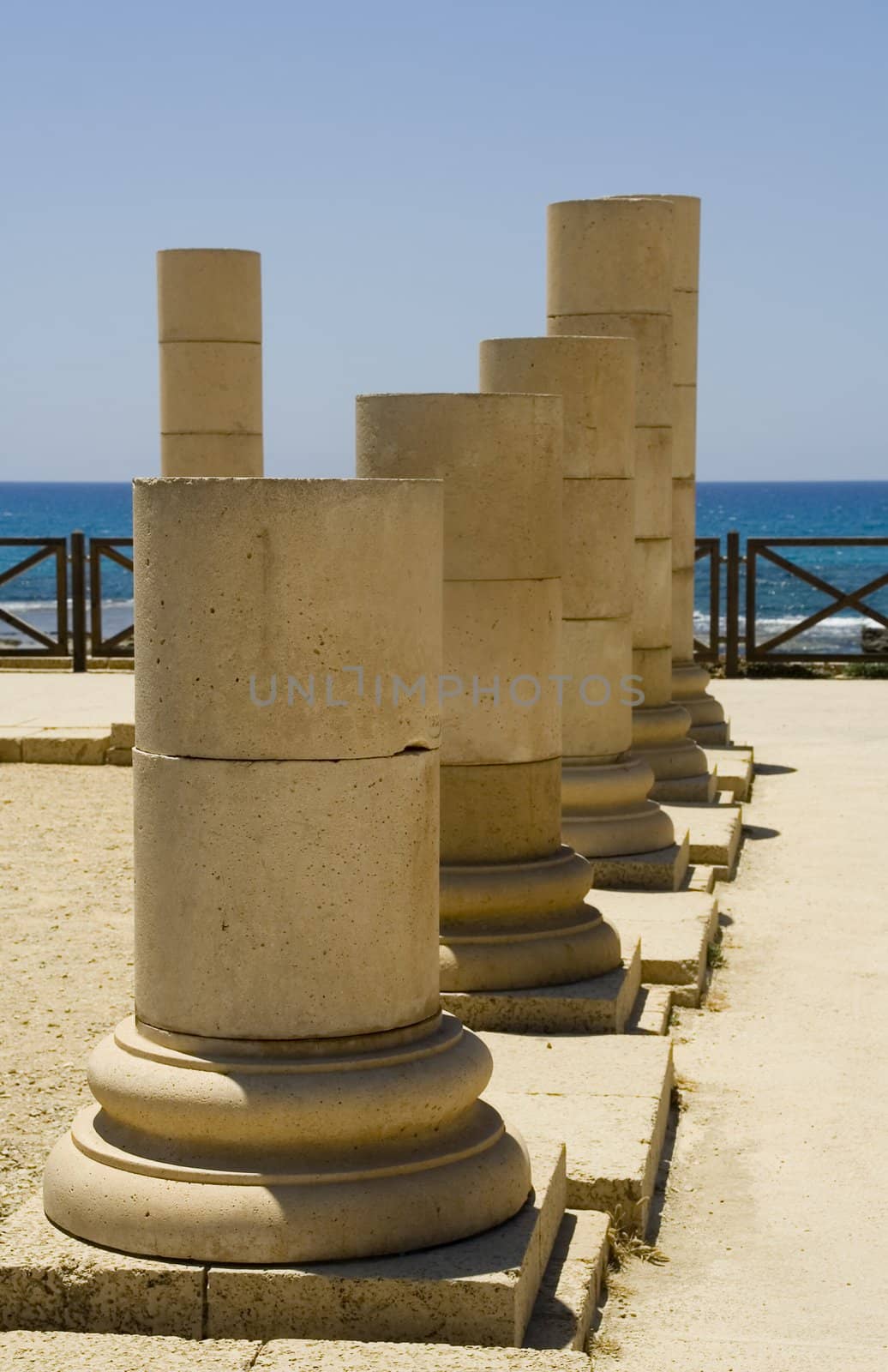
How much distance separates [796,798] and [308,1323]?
30.5 ft

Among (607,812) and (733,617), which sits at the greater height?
(733,617)

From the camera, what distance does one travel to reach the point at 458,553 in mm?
7551

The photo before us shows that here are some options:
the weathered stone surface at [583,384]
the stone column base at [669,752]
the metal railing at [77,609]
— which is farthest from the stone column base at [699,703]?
the metal railing at [77,609]

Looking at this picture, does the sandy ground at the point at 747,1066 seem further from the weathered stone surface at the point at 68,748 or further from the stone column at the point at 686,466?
the stone column at the point at 686,466

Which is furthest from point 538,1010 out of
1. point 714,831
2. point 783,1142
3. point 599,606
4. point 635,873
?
point 714,831

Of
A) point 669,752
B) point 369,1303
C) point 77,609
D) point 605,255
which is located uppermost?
point 605,255

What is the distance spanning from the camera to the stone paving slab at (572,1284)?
16.0ft

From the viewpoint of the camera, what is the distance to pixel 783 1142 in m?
6.80

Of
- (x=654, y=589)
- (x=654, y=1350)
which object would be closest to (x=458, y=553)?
(x=654, y=1350)

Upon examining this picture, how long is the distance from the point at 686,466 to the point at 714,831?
398 cm

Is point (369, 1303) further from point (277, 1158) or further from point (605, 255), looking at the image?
point (605, 255)

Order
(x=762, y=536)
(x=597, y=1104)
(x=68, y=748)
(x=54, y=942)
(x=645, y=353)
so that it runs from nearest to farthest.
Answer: (x=597, y=1104), (x=54, y=942), (x=645, y=353), (x=68, y=748), (x=762, y=536)

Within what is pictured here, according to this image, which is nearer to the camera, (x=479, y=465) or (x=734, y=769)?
(x=479, y=465)

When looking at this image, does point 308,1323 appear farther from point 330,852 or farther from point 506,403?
point 506,403
